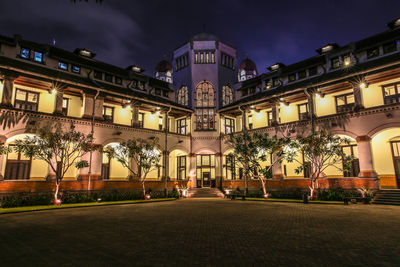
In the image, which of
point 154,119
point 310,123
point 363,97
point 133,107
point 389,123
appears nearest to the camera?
point 389,123

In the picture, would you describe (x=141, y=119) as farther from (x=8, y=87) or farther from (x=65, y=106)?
(x=8, y=87)

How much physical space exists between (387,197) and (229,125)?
18.9 meters

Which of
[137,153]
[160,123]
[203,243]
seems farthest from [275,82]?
[203,243]

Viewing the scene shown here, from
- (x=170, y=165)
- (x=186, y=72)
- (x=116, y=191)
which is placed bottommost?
(x=116, y=191)

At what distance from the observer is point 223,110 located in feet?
105

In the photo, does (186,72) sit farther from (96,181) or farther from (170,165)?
(96,181)

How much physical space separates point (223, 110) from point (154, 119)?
8852mm

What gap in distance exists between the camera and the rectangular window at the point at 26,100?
70.1 feet

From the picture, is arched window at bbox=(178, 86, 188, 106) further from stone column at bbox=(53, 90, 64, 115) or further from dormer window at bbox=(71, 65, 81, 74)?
stone column at bbox=(53, 90, 64, 115)

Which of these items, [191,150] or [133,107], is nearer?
[133,107]

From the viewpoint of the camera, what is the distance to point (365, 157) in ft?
67.1

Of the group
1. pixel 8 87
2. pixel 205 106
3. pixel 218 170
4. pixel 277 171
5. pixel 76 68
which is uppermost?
pixel 76 68

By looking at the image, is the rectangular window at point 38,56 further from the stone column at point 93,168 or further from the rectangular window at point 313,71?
the rectangular window at point 313,71

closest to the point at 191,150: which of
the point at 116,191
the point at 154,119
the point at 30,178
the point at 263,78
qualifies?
the point at 154,119
